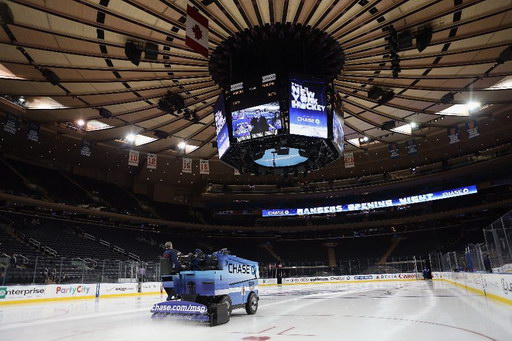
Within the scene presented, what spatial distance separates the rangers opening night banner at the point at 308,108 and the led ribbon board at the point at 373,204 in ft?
110

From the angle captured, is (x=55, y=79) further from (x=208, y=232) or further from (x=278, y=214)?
(x=278, y=214)

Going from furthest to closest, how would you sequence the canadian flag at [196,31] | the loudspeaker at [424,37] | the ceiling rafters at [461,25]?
the loudspeaker at [424,37] < the ceiling rafters at [461,25] < the canadian flag at [196,31]

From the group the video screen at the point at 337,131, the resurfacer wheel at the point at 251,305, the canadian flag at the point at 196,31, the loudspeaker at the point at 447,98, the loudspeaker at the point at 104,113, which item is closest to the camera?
the resurfacer wheel at the point at 251,305

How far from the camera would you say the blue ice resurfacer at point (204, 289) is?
7.70 meters

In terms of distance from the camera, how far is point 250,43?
12227 millimetres

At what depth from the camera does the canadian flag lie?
1013cm

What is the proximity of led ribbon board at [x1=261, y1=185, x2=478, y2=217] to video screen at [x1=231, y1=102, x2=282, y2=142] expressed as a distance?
112 ft

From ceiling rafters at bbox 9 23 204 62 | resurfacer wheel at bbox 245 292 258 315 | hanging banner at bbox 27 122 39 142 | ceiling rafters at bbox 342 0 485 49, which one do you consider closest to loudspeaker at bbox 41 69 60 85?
ceiling rafters at bbox 9 23 204 62

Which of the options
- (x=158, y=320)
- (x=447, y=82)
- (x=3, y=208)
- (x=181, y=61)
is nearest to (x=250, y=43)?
(x=181, y=61)

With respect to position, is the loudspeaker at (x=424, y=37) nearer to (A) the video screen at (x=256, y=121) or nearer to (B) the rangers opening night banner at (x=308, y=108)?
(B) the rangers opening night banner at (x=308, y=108)

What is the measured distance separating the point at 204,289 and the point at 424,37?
11127 millimetres

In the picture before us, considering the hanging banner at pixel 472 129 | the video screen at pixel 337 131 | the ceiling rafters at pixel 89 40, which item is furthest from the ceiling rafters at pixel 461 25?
the hanging banner at pixel 472 129

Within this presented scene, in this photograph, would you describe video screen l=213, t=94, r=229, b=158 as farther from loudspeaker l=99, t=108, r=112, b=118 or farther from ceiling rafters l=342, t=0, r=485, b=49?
loudspeaker l=99, t=108, r=112, b=118

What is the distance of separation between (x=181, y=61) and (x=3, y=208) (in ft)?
78.0
